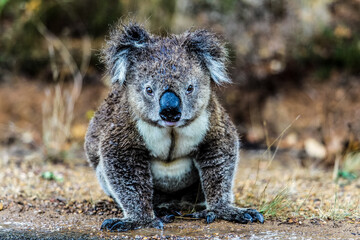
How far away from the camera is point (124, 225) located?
3.63 meters

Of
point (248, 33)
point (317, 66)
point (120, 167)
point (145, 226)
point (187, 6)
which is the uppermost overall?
point (187, 6)

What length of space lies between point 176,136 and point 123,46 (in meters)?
0.86

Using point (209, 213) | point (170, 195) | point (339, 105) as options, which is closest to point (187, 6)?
point (339, 105)

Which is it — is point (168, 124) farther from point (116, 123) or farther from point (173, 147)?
point (116, 123)

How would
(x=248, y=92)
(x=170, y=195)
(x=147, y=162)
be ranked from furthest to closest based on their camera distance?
(x=248, y=92) → (x=170, y=195) → (x=147, y=162)

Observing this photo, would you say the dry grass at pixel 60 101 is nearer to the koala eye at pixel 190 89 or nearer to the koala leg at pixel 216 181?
the koala leg at pixel 216 181

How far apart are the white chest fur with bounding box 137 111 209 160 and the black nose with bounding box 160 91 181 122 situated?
0.32 metres

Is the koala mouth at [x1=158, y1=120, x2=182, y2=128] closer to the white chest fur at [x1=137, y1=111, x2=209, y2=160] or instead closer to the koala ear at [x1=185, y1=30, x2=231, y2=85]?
the white chest fur at [x1=137, y1=111, x2=209, y2=160]

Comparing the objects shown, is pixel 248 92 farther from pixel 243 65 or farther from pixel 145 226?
pixel 145 226

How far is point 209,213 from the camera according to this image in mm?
3828

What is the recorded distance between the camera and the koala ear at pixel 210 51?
393cm

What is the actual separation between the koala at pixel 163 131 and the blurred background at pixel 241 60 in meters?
3.49

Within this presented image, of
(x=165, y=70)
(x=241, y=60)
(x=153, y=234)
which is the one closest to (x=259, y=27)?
(x=241, y=60)

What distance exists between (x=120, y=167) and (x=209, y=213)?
79cm
